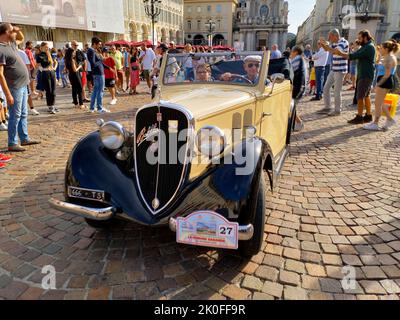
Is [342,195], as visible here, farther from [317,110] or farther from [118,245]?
[317,110]

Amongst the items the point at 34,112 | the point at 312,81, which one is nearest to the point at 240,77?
the point at 34,112

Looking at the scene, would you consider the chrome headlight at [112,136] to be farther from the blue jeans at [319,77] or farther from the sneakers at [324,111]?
the blue jeans at [319,77]

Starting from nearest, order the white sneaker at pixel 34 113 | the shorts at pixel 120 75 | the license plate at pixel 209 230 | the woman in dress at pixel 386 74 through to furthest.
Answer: the license plate at pixel 209 230 → the woman in dress at pixel 386 74 → the white sneaker at pixel 34 113 → the shorts at pixel 120 75

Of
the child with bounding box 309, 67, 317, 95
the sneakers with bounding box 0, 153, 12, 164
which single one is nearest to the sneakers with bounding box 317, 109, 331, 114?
the child with bounding box 309, 67, 317, 95

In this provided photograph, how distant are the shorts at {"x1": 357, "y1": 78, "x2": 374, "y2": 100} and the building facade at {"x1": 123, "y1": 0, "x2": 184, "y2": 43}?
1735 inches

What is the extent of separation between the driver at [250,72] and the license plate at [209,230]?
2108 mm

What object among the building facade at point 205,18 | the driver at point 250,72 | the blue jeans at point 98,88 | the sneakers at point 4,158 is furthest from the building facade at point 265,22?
the driver at point 250,72

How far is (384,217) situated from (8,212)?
4.25 m

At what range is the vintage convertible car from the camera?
2.26 meters

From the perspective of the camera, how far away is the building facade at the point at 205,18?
84.2m

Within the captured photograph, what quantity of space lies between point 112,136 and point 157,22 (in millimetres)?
62850

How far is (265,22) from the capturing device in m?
83.9

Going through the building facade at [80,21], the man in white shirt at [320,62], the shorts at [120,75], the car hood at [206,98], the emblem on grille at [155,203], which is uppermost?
the building facade at [80,21]

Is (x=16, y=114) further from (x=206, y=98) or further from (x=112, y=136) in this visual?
(x=206, y=98)
